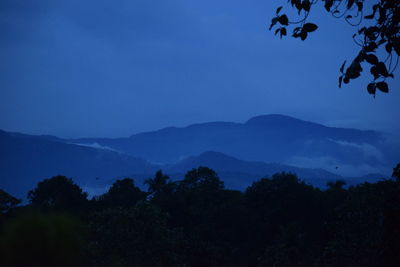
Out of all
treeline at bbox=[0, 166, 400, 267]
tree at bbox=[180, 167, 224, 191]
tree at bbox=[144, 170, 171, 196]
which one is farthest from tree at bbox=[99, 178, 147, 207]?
tree at bbox=[180, 167, 224, 191]

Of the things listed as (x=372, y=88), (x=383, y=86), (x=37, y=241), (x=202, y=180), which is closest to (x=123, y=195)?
(x=202, y=180)

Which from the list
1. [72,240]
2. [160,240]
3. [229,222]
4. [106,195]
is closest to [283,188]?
[229,222]

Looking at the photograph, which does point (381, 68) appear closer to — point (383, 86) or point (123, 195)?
point (383, 86)

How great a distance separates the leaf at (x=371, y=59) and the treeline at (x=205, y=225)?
9.04ft

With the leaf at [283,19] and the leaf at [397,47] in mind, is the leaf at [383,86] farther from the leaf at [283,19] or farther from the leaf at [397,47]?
the leaf at [283,19]

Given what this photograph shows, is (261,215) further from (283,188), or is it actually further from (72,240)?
(72,240)

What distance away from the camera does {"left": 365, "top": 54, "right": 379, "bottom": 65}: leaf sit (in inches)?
146

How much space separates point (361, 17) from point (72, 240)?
14.7ft

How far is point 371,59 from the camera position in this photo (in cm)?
373

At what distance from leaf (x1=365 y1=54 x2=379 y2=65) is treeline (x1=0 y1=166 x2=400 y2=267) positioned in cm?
A: 276

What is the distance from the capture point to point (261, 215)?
40.5 meters

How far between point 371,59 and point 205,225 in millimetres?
34540

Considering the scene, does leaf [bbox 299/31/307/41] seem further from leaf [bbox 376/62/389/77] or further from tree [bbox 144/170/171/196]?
tree [bbox 144/170/171/196]

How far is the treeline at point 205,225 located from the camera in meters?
1.88
